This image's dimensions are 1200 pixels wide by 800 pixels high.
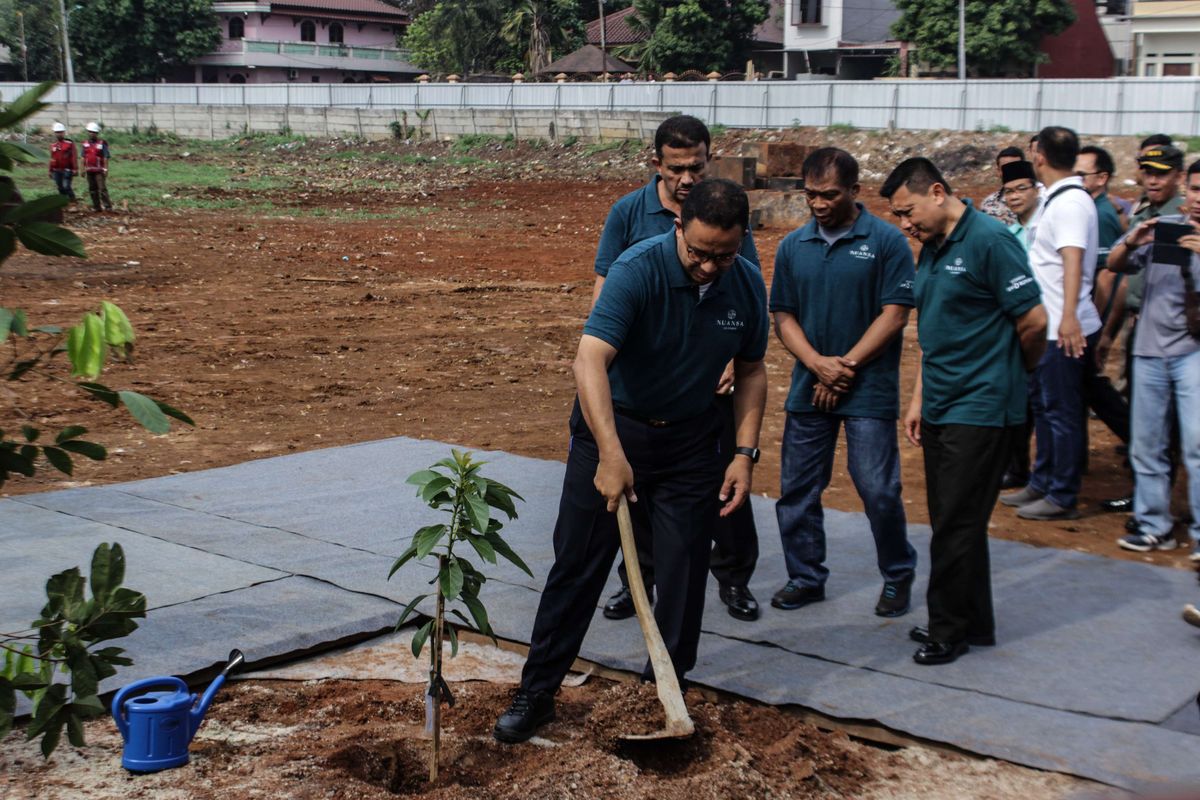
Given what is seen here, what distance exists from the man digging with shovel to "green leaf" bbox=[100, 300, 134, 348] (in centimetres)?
187

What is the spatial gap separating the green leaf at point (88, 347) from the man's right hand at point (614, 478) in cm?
194

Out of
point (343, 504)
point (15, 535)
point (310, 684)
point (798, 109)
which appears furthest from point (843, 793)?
point (798, 109)

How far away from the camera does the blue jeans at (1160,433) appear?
623cm

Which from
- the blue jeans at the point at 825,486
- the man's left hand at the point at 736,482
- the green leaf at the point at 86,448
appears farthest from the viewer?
the blue jeans at the point at 825,486

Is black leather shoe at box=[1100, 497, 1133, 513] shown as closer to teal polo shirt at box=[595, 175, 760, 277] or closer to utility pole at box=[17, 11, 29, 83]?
teal polo shirt at box=[595, 175, 760, 277]

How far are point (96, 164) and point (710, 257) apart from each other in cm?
2157

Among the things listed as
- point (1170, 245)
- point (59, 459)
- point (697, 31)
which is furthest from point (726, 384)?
point (697, 31)

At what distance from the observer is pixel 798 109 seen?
119 feet

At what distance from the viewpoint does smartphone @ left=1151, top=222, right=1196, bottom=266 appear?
20.1 feet

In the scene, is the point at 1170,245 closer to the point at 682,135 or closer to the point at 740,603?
the point at 682,135

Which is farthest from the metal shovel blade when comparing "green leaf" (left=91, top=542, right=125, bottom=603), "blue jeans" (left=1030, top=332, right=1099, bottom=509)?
"blue jeans" (left=1030, top=332, right=1099, bottom=509)

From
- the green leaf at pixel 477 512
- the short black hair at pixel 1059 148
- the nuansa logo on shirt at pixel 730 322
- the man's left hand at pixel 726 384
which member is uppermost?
the short black hair at pixel 1059 148

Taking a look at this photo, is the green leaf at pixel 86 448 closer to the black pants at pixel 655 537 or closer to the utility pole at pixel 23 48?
the black pants at pixel 655 537

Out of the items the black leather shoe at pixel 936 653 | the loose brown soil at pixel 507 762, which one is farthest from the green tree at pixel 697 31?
the loose brown soil at pixel 507 762
